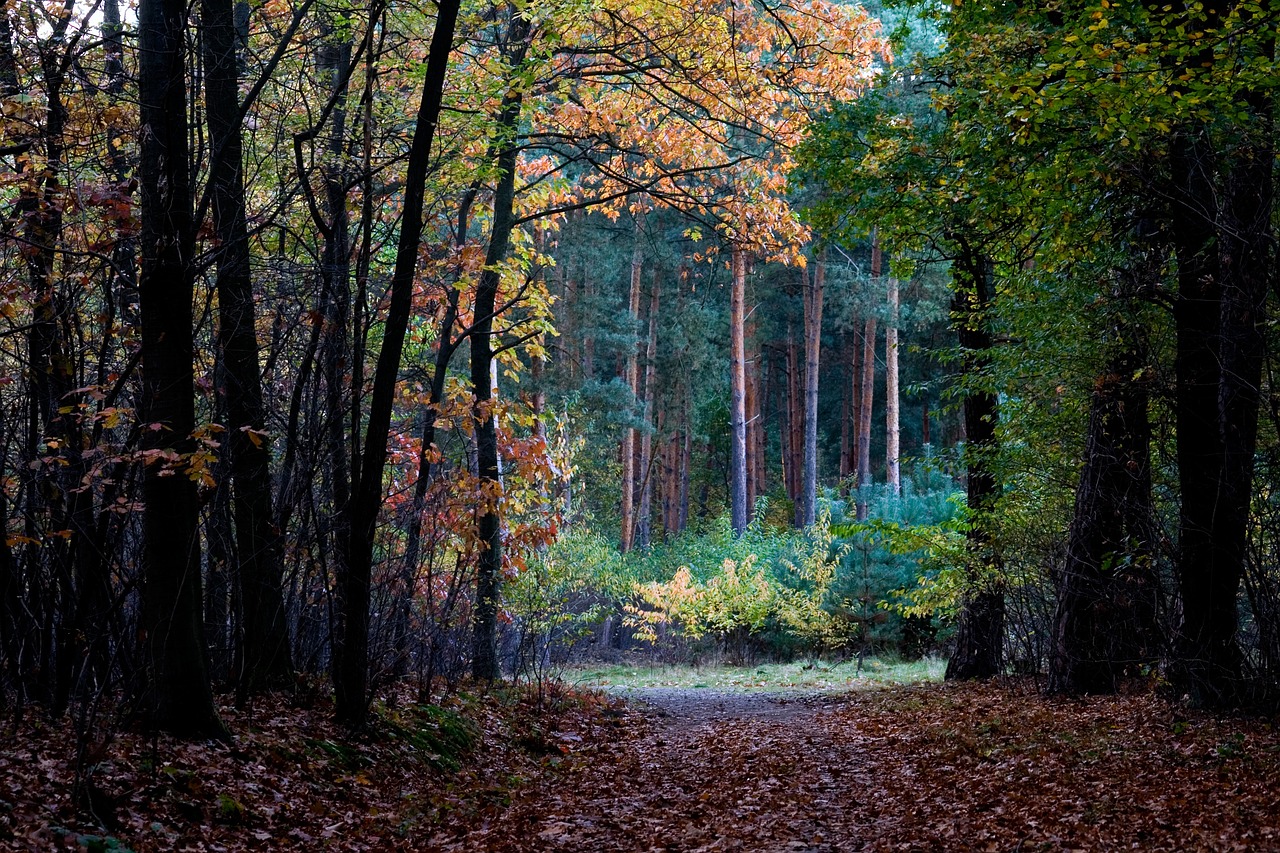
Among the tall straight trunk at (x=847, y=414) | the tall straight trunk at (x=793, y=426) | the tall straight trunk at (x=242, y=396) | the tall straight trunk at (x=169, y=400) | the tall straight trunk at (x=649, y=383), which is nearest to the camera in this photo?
the tall straight trunk at (x=169, y=400)

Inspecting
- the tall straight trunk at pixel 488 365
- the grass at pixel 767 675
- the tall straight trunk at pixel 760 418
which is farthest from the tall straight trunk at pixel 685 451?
the tall straight trunk at pixel 488 365

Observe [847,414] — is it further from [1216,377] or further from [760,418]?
[1216,377]

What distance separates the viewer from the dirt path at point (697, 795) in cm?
580

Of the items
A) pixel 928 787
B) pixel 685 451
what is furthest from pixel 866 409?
pixel 928 787

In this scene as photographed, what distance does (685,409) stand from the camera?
1479 inches

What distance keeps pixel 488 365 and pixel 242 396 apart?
17.8 feet

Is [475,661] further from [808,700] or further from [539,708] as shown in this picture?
[808,700]

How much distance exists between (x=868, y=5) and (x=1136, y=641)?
2665 cm

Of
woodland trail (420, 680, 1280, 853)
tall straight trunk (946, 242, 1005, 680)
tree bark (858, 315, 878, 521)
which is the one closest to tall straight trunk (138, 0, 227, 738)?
woodland trail (420, 680, 1280, 853)

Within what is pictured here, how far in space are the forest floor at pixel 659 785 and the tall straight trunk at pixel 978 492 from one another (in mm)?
2019

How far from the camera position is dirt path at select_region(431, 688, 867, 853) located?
580 centimetres

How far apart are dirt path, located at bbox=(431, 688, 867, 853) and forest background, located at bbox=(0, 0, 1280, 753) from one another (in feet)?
5.60

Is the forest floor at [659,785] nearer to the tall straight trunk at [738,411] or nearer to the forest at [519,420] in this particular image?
the forest at [519,420]

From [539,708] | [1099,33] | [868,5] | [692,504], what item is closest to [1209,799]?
[1099,33]
